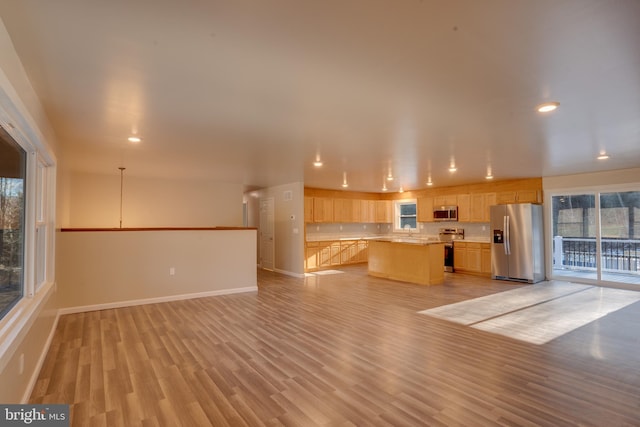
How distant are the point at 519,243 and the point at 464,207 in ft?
5.75

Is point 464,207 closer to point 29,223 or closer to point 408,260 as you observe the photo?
point 408,260

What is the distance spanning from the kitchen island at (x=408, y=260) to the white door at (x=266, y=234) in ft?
9.53

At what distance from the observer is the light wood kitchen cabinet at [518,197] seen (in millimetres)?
7637

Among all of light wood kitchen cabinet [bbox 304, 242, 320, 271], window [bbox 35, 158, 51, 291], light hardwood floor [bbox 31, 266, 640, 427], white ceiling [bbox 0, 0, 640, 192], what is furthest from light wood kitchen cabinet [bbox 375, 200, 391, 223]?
window [bbox 35, 158, 51, 291]

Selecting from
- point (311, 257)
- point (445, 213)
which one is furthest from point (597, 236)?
point (311, 257)

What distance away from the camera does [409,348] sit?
3463 millimetres

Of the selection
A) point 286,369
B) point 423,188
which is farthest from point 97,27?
point 423,188

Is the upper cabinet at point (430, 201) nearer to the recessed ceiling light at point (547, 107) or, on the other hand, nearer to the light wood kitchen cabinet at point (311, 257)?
the light wood kitchen cabinet at point (311, 257)

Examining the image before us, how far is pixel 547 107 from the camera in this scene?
2.88 meters

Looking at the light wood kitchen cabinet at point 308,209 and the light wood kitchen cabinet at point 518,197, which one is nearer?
the light wood kitchen cabinet at point 518,197

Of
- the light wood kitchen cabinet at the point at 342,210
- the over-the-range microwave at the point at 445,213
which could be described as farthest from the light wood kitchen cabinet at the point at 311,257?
the over-the-range microwave at the point at 445,213

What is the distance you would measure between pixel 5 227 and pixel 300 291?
15.7 ft

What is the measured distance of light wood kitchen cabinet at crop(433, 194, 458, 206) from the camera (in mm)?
9038

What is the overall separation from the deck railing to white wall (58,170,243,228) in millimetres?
7754
